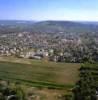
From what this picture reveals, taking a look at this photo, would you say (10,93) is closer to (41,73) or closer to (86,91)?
(86,91)

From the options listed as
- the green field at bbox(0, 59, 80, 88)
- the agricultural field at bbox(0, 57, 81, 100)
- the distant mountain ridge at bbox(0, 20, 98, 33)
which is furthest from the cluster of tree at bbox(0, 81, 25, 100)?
the distant mountain ridge at bbox(0, 20, 98, 33)

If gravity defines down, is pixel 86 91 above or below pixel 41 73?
above

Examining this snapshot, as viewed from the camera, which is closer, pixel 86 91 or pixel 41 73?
pixel 86 91

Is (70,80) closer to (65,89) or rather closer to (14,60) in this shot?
(65,89)

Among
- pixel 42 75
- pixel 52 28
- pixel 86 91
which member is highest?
pixel 86 91

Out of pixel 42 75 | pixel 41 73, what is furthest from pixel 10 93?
pixel 41 73

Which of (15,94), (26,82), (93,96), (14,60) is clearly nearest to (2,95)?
(15,94)

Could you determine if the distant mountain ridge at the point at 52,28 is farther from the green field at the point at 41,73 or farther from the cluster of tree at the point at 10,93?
the cluster of tree at the point at 10,93

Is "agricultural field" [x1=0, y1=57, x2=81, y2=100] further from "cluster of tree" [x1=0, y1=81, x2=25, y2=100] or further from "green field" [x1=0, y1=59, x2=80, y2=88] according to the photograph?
"cluster of tree" [x1=0, y1=81, x2=25, y2=100]

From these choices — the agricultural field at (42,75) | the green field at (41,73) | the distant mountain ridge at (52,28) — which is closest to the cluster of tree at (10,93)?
the agricultural field at (42,75)
